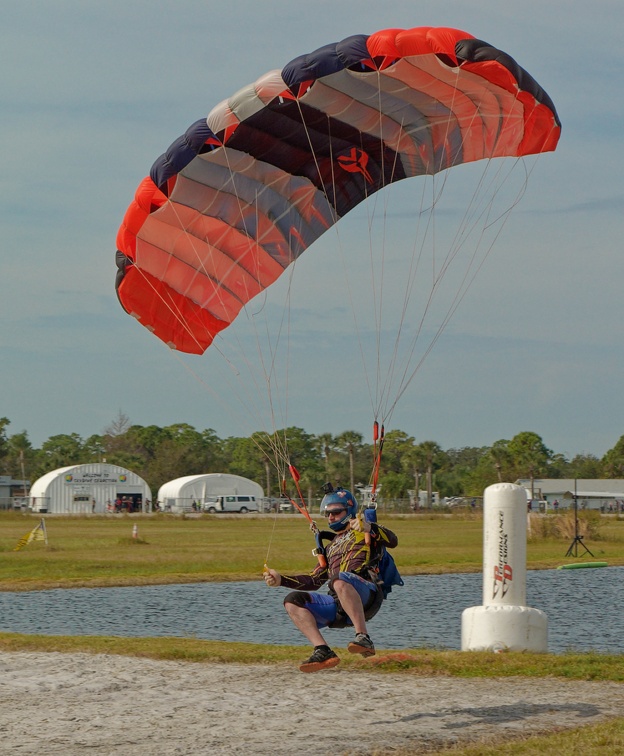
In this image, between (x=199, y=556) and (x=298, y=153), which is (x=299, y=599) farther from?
(x=199, y=556)

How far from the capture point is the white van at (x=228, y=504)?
90.5 metres

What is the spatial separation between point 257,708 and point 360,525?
1827 millimetres

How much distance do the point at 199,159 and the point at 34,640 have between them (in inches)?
257

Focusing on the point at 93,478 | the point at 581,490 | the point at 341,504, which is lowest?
the point at 341,504

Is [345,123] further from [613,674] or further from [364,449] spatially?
[364,449]

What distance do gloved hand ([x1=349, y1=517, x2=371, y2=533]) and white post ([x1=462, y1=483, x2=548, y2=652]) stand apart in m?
3.95

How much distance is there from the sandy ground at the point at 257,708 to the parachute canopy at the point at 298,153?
492cm

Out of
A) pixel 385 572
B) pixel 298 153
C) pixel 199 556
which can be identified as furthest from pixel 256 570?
pixel 385 572

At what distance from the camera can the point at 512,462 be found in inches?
4793

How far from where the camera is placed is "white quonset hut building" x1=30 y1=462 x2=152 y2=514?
90.6 meters

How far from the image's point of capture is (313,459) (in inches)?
4963

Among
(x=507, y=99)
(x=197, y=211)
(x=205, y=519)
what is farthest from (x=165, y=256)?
(x=205, y=519)

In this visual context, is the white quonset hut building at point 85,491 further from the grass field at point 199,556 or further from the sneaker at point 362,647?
the sneaker at point 362,647

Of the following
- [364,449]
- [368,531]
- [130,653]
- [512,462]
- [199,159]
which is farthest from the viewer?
[512,462]
